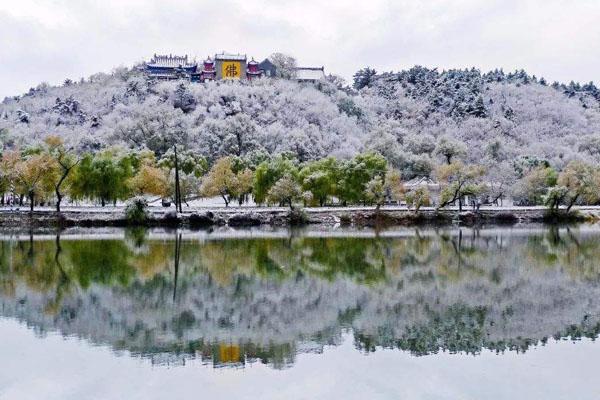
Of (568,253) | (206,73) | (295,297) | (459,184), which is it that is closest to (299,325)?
(295,297)

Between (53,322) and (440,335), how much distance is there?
10.3 m

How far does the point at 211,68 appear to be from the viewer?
140 metres

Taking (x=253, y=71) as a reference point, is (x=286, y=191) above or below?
below

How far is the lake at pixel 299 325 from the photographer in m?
13.2

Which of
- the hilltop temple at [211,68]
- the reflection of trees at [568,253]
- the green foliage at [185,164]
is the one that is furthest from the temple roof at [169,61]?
the reflection of trees at [568,253]

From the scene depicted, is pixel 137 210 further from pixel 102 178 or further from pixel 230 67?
pixel 230 67

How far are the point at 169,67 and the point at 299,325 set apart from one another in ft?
438

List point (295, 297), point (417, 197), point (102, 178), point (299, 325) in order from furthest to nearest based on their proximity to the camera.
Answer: point (102, 178) < point (417, 197) < point (295, 297) < point (299, 325)

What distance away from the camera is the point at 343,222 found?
6362 centimetres

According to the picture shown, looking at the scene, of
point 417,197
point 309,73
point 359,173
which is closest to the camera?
point 417,197

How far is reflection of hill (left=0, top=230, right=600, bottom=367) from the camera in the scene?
16.6m

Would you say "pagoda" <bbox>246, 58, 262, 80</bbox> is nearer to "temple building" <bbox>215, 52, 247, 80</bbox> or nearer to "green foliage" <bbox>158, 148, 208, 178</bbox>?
"temple building" <bbox>215, 52, 247, 80</bbox>

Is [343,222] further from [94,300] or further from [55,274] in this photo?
[94,300]

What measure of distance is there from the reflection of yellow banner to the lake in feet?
350
